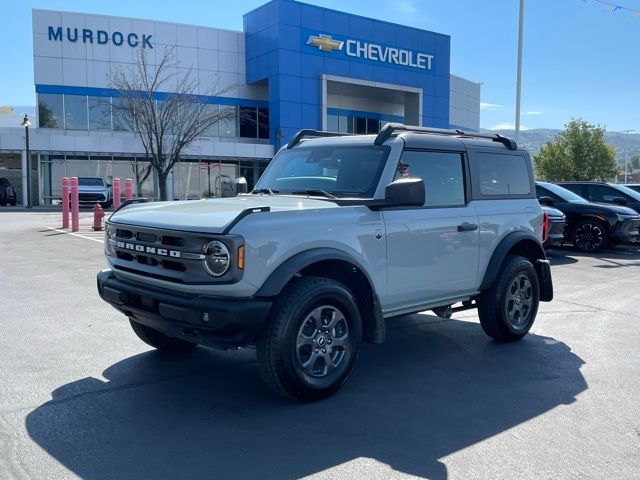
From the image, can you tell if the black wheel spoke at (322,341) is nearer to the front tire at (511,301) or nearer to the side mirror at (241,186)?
the front tire at (511,301)

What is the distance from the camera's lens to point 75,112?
3528cm

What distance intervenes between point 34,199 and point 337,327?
36390mm

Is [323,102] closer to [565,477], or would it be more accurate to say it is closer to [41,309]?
[41,309]

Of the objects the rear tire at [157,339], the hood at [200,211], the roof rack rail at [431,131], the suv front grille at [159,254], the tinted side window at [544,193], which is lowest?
the rear tire at [157,339]

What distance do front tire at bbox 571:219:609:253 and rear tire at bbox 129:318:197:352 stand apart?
1161 cm

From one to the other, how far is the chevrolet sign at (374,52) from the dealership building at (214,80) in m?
0.07

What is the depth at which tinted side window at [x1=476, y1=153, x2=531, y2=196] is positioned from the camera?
19.5ft

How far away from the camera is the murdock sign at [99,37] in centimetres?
3466

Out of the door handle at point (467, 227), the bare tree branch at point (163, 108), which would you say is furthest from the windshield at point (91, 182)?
the door handle at point (467, 227)

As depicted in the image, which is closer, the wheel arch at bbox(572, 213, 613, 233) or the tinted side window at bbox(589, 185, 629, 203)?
the wheel arch at bbox(572, 213, 613, 233)

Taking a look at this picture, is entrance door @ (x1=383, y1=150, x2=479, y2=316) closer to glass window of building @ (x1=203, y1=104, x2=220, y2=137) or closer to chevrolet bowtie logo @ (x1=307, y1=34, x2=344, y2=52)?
glass window of building @ (x1=203, y1=104, x2=220, y2=137)

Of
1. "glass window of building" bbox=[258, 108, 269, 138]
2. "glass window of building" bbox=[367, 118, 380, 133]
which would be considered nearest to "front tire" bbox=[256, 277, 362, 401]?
"glass window of building" bbox=[258, 108, 269, 138]

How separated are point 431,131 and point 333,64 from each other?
107ft

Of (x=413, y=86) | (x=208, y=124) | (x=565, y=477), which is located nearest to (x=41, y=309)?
(x=565, y=477)
